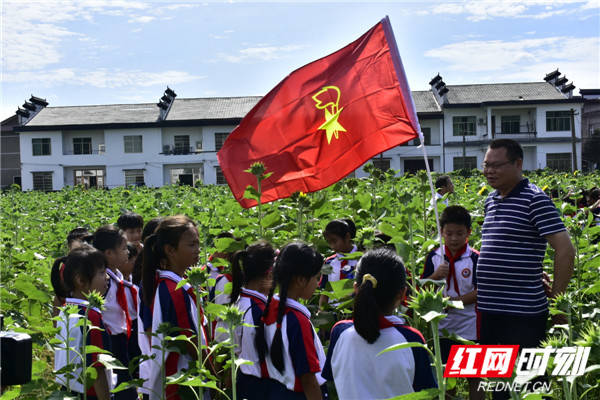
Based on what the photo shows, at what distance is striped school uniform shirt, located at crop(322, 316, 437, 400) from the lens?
233cm

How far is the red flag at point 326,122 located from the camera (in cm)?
470

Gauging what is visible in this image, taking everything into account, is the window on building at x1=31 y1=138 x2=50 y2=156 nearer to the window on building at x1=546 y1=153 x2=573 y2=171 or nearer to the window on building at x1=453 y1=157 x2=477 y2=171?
the window on building at x1=453 y1=157 x2=477 y2=171

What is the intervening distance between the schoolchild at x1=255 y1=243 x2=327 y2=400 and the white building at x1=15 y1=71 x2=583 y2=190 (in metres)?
37.0

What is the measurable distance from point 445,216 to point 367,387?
1931 mm

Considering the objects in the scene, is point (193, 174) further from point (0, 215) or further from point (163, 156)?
point (0, 215)

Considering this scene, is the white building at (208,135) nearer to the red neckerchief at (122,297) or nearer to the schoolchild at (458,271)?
the schoolchild at (458,271)

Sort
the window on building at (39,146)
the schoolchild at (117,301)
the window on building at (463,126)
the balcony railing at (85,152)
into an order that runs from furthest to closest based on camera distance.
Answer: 1. the window on building at (39,146)
2. the balcony railing at (85,152)
3. the window on building at (463,126)
4. the schoolchild at (117,301)

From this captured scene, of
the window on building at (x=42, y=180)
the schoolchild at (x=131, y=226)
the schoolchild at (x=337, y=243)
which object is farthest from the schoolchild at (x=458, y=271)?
the window on building at (x=42, y=180)

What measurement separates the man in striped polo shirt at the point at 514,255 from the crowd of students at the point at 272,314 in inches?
12.9

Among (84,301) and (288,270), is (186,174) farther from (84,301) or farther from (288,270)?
(288,270)

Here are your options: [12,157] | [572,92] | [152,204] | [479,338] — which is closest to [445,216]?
[479,338]

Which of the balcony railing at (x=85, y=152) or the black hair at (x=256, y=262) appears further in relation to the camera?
the balcony railing at (x=85, y=152)

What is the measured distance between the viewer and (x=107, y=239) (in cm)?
416

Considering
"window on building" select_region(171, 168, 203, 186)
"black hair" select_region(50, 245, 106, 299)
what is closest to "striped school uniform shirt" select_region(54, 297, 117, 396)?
"black hair" select_region(50, 245, 106, 299)
